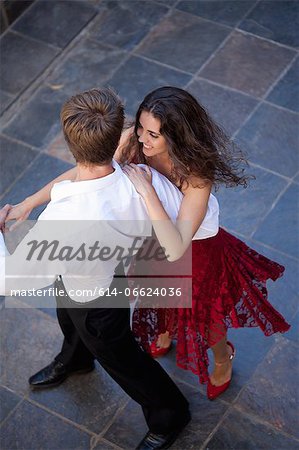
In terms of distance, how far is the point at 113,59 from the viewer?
4328 millimetres

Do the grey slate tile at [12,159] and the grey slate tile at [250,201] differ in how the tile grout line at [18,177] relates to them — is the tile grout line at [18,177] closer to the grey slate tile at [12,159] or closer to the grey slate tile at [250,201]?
the grey slate tile at [12,159]

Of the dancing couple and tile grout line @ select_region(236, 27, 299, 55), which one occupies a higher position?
the dancing couple

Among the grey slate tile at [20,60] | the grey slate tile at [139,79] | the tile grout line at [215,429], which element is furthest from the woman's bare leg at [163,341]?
the grey slate tile at [20,60]

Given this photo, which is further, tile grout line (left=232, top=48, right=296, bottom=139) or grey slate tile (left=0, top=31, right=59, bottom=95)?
grey slate tile (left=0, top=31, right=59, bottom=95)

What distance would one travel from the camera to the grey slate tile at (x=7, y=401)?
10.3 feet

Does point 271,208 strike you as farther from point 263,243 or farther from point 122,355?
point 122,355

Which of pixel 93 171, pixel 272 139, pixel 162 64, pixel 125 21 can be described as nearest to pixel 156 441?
pixel 93 171

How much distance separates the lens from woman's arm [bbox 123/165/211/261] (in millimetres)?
2328

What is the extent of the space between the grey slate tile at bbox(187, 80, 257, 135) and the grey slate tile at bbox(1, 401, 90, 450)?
1.68 meters

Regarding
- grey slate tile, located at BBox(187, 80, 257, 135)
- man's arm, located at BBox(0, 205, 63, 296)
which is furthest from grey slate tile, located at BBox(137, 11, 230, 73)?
man's arm, located at BBox(0, 205, 63, 296)

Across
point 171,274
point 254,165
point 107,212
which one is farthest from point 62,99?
point 107,212

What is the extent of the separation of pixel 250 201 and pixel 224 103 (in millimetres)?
648

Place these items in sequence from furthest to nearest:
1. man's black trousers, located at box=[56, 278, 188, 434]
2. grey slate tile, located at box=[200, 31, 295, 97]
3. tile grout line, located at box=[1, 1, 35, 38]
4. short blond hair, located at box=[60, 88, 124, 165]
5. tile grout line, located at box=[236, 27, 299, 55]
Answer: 1. tile grout line, located at box=[1, 1, 35, 38]
2. tile grout line, located at box=[236, 27, 299, 55]
3. grey slate tile, located at box=[200, 31, 295, 97]
4. man's black trousers, located at box=[56, 278, 188, 434]
5. short blond hair, located at box=[60, 88, 124, 165]

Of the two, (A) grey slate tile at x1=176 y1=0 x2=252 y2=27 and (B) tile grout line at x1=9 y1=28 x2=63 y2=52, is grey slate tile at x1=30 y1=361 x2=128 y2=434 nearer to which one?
(B) tile grout line at x1=9 y1=28 x2=63 y2=52
